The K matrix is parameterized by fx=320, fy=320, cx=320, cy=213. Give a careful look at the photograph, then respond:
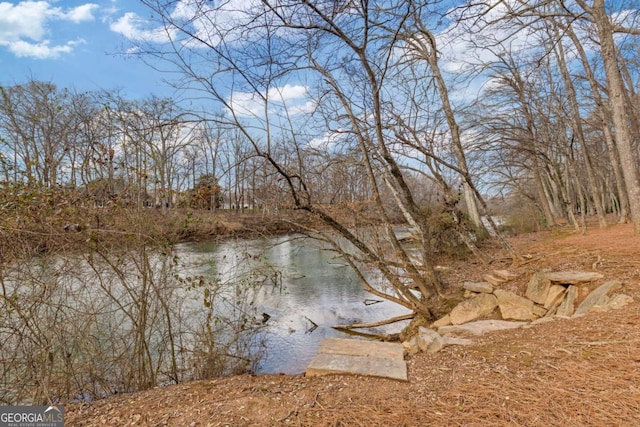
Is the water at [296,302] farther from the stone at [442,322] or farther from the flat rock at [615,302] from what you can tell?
→ the flat rock at [615,302]

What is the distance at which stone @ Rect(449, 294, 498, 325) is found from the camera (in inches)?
183

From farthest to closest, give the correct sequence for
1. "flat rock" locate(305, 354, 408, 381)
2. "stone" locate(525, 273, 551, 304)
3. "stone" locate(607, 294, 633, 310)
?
"stone" locate(525, 273, 551, 304), "stone" locate(607, 294, 633, 310), "flat rock" locate(305, 354, 408, 381)

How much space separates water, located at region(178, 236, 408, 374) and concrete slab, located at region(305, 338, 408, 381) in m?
1.39

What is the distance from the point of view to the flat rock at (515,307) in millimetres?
4312

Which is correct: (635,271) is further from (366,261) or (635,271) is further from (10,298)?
(10,298)

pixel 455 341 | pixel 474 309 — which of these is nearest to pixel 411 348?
pixel 455 341

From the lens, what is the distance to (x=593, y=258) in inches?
197

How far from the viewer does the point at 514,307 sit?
4523 mm

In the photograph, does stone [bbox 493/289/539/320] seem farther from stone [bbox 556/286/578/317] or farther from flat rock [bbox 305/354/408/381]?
flat rock [bbox 305/354/408/381]

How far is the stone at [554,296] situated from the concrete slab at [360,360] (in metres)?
2.62

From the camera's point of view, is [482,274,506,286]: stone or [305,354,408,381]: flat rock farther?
[482,274,506,286]: stone

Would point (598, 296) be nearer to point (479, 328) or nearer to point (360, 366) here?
point (479, 328)

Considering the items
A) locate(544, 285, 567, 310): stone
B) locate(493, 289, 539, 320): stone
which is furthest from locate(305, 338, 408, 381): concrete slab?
locate(544, 285, 567, 310): stone

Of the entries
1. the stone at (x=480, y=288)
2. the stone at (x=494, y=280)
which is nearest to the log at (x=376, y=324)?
the stone at (x=480, y=288)
